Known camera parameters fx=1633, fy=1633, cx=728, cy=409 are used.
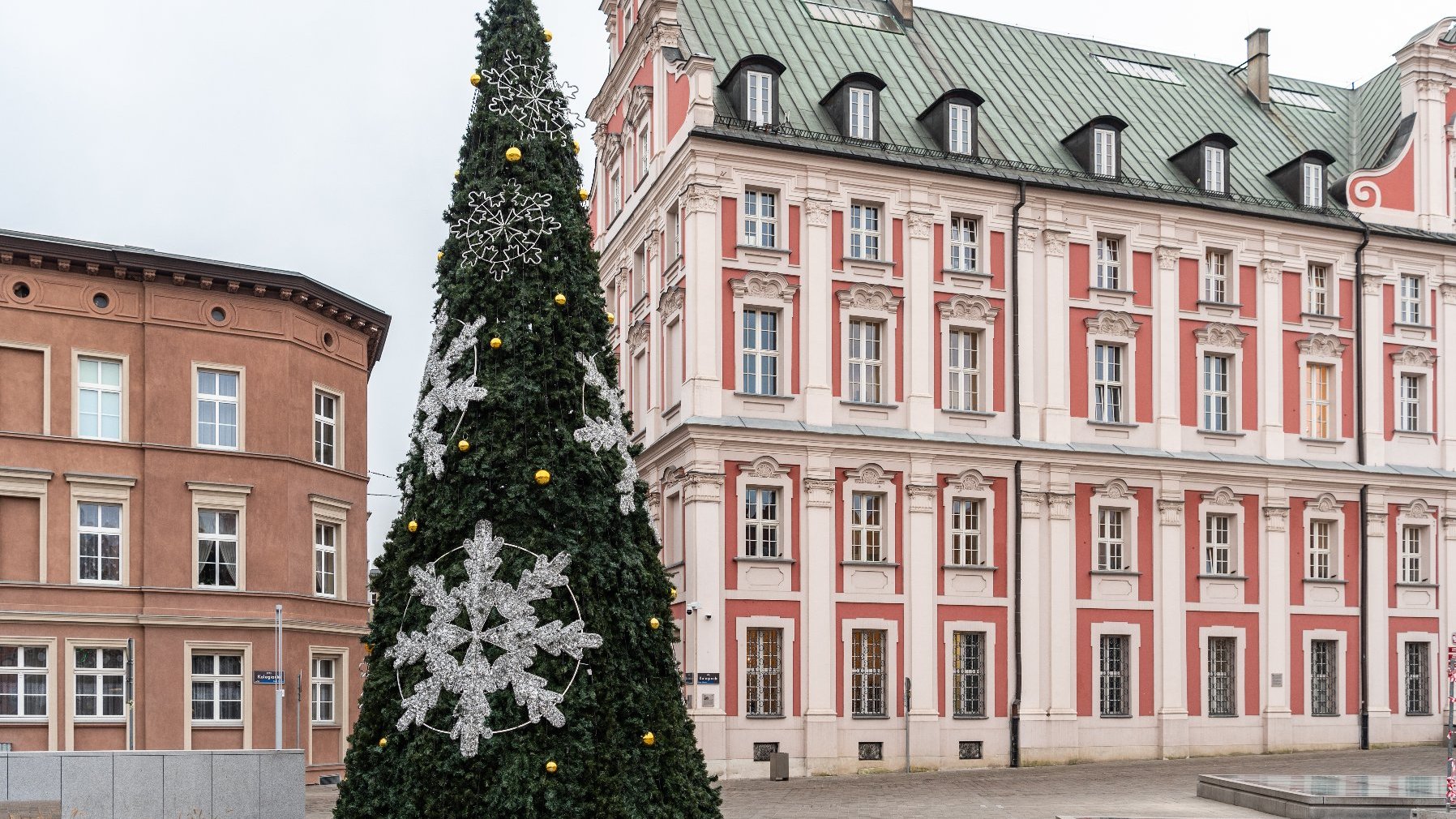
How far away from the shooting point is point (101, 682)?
34562 millimetres

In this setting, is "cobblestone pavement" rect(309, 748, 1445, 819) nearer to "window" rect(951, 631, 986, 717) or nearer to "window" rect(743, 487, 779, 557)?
"window" rect(951, 631, 986, 717)

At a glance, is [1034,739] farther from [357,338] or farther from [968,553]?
[357,338]

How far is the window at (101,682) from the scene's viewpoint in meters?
34.2

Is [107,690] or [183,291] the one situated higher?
[183,291]

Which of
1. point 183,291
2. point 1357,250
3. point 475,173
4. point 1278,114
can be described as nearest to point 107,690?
point 183,291

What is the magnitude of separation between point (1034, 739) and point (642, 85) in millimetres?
19069

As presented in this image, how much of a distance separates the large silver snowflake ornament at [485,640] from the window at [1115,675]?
31167 millimetres

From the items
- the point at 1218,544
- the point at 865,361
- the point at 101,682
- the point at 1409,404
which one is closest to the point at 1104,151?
the point at 865,361

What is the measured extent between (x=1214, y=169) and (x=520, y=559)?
121 feet

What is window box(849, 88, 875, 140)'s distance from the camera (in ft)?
133

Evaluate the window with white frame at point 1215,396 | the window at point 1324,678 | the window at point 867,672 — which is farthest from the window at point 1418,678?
the window at point 867,672

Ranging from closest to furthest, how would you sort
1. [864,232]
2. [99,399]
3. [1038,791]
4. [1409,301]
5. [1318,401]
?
[1038,791]
[99,399]
[864,232]
[1318,401]
[1409,301]

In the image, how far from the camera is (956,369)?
40625mm

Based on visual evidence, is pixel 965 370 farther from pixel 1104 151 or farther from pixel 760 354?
pixel 1104 151
